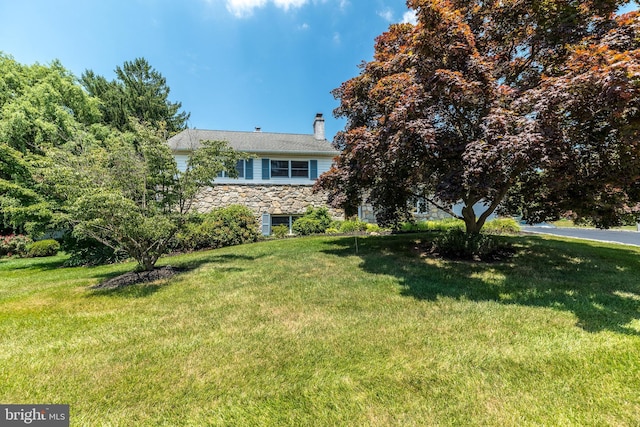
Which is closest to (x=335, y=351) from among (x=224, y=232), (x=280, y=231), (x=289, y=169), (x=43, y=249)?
(x=224, y=232)

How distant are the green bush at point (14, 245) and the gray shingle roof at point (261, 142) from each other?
883 cm

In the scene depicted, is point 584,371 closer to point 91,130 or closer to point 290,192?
point 290,192

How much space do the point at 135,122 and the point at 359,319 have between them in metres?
6.38

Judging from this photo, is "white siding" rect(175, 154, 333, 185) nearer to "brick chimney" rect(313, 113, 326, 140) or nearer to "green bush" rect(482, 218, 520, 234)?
"brick chimney" rect(313, 113, 326, 140)

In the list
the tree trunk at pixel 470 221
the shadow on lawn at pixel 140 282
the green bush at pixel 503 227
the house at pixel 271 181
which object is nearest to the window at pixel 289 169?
the house at pixel 271 181

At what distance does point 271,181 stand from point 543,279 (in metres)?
12.6

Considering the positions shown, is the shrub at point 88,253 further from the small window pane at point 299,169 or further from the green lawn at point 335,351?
the small window pane at point 299,169

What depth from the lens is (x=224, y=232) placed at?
12.4m

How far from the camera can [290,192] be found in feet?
52.4

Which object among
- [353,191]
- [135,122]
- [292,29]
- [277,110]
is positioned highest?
[292,29]

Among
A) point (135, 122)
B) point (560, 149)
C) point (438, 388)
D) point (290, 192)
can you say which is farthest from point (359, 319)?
point (290, 192)

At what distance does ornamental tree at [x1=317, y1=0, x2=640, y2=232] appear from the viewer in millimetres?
4508

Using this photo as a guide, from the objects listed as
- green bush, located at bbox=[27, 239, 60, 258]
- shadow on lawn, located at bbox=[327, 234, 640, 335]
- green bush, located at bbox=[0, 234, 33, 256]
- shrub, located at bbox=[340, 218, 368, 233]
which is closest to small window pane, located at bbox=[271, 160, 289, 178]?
shrub, located at bbox=[340, 218, 368, 233]

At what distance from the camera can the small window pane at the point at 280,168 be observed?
52.4ft
